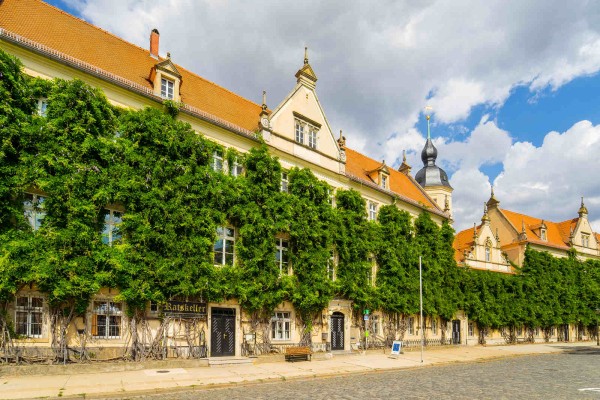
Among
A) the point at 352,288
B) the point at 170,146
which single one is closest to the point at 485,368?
the point at 352,288

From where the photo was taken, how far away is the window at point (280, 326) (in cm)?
2588

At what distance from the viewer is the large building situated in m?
19.5

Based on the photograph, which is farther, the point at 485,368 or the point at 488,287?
the point at 488,287

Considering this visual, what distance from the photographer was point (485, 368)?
76.3 ft

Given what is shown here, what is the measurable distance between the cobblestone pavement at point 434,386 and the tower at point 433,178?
3673 centimetres

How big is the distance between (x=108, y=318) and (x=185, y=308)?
3.35 m

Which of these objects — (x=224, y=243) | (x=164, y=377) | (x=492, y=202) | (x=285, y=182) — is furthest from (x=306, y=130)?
(x=492, y=202)

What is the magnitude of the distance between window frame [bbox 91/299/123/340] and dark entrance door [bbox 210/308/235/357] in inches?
179

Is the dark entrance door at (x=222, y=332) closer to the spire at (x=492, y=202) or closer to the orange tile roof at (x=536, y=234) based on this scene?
the orange tile roof at (x=536, y=234)

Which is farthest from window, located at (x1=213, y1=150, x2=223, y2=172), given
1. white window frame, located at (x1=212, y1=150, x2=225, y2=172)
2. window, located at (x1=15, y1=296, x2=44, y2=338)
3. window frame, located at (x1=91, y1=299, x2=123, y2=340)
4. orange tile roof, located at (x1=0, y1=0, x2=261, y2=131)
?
window, located at (x1=15, y1=296, x2=44, y2=338)

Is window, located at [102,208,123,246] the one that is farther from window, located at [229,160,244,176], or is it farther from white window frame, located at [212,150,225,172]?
window, located at [229,160,244,176]

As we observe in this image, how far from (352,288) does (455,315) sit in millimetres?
14184

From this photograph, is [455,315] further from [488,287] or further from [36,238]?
[36,238]

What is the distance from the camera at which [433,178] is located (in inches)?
2303
